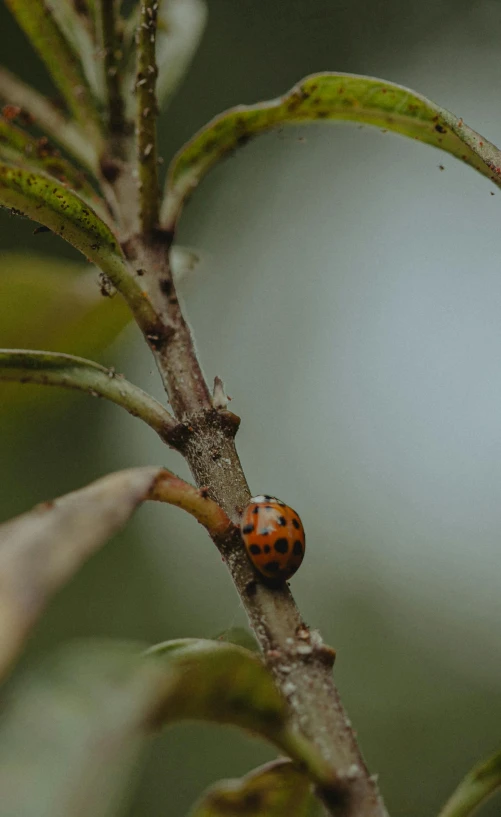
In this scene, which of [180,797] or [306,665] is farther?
[180,797]

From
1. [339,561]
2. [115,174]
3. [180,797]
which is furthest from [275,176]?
[115,174]

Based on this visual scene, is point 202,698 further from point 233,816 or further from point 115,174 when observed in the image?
point 115,174

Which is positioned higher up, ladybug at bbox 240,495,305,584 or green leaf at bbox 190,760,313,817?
ladybug at bbox 240,495,305,584

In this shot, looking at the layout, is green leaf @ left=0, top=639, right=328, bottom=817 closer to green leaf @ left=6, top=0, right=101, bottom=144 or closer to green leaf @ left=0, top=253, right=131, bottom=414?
green leaf @ left=0, top=253, right=131, bottom=414

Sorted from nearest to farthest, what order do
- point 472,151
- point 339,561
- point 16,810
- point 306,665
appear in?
1. point 16,810
2. point 306,665
3. point 472,151
4. point 339,561

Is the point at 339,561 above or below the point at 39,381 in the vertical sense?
below

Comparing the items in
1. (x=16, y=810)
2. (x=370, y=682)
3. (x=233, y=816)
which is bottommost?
(x=370, y=682)

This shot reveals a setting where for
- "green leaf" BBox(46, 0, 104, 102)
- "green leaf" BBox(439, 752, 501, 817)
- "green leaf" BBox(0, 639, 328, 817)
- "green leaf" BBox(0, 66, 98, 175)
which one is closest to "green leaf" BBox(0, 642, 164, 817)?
"green leaf" BBox(0, 639, 328, 817)

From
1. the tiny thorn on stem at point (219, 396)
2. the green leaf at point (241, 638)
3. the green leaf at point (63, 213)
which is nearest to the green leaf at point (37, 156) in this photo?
the green leaf at point (63, 213)
